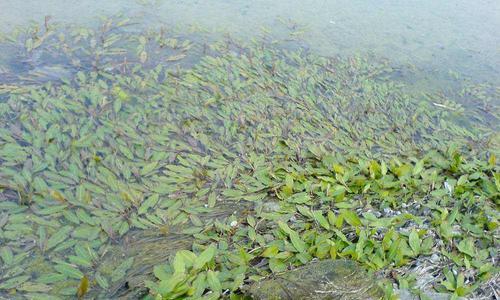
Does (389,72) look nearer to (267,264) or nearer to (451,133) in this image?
(451,133)

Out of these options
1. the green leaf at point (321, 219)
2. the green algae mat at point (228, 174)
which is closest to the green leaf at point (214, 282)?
the green algae mat at point (228, 174)

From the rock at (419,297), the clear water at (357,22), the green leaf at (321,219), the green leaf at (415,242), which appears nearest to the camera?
the rock at (419,297)

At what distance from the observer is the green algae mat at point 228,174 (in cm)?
172

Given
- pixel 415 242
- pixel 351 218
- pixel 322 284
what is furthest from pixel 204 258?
pixel 415 242

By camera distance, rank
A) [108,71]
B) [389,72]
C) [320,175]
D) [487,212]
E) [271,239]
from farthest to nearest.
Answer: [389,72] < [108,71] < [320,175] < [487,212] < [271,239]

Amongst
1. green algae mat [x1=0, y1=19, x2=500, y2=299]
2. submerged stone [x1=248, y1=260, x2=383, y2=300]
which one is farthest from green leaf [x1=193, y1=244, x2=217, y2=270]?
submerged stone [x1=248, y1=260, x2=383, y2=300]

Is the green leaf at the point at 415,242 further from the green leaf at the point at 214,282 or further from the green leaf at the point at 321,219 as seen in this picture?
the green leaf at the point at 214,282

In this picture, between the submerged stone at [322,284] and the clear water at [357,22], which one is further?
the clear water at [357,22]

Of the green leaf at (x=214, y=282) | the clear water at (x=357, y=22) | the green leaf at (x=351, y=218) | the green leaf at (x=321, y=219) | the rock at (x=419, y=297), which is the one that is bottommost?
the rock at (x=419, y=297)

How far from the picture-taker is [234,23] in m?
3.84

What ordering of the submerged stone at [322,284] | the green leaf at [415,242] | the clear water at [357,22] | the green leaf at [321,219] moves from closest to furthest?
the submerged stone at [322,284] < the green leaf at [415,242] < the green leaf at [321,219] < the clear water at [357,22]

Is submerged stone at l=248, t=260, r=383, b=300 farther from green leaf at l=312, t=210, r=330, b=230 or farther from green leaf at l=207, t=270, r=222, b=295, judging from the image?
green leaf at l=312, t=210, r=330, b=230

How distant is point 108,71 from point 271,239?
5.55 feet

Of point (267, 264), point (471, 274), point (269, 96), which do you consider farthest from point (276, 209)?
point (269, 96)
